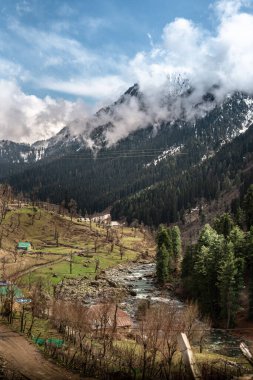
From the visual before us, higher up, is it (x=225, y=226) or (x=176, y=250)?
(x=225, y=226)

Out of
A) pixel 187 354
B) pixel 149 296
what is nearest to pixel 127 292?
pixel 149 296

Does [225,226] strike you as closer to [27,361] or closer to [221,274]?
[221,274]

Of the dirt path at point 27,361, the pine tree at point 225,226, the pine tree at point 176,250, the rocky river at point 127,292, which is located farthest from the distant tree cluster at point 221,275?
the dirt path at point 27,361

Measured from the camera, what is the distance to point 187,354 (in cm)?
4491

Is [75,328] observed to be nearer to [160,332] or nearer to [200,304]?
[160,332]

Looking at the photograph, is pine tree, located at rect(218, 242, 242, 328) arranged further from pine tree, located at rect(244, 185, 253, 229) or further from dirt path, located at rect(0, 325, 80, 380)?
pine tree, located at rect(244, 185, 253, 229)

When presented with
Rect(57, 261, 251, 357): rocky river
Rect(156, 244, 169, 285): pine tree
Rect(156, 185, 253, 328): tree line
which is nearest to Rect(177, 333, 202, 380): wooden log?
Rect(57, 261, 251, 357): rocky river

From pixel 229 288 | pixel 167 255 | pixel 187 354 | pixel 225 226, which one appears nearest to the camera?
pixel 187 354

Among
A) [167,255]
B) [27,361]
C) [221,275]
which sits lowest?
[27,361]

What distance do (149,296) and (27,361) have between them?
252ft

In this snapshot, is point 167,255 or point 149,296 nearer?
point 149,296

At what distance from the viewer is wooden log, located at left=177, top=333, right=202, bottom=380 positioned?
44.0 metres

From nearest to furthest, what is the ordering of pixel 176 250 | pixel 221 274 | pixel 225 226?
pixel 221 274 < pixel 225 226 < pixel 176 250

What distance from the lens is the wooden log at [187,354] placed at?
44.0 metres
